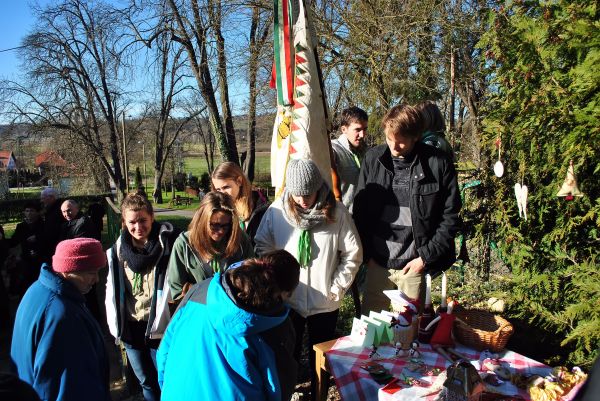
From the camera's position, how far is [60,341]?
1.79 meters

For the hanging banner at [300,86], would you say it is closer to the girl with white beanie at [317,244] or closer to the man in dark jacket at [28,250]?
the girl with white beanie at [317,244]

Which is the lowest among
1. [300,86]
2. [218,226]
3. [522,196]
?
[218,226]

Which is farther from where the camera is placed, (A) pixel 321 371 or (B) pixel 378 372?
(A) pixel 321 371

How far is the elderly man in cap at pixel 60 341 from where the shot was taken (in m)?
1.77

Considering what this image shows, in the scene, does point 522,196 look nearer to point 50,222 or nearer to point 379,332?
point 379,332

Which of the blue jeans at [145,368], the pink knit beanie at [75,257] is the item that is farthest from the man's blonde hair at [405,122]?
the blue jeans at [145,368]

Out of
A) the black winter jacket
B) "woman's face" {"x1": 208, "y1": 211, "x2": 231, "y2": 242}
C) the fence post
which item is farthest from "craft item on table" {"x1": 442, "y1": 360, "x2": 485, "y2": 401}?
the fence post

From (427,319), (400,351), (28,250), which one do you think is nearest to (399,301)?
(427,319)

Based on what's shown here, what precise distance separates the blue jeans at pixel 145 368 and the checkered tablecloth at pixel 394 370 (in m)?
1.45

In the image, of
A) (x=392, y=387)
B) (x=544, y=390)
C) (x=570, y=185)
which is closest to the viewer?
(x=544, y=390)

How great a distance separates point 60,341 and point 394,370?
146 cm

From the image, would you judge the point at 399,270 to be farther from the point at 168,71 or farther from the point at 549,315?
the point at 168,71

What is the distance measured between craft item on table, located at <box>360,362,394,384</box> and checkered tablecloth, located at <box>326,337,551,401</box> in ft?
0.07

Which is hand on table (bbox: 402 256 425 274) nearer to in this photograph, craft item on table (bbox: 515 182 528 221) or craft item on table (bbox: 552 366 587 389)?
craft item on table (bbox: 515 182 528 221)
